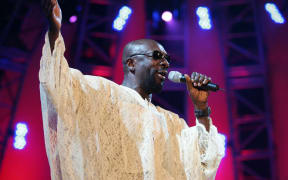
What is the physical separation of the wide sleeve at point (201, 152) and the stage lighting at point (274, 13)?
178 inches

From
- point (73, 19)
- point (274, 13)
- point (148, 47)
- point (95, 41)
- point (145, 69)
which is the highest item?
point (73, 19)

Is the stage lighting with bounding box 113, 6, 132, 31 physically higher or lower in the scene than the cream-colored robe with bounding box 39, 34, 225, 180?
higher

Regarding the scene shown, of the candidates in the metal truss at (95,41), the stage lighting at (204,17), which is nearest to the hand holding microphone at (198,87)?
the metal truss at (95,41)

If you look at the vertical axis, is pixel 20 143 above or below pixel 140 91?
above

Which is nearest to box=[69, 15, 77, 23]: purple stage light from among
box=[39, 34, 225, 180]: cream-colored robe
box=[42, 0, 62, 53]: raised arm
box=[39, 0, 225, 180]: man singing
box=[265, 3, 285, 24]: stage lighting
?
box=[265, 3, 285, 24]: stage lighting

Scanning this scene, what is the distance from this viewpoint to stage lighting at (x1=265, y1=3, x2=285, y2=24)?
6.10 m

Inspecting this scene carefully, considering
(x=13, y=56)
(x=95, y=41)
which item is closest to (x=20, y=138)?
(x=13, y=56)

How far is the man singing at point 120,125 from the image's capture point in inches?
64.0

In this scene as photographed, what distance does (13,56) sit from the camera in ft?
18.6

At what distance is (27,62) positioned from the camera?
5.74 meters

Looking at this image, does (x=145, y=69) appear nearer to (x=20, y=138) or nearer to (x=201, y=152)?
(x=201, y=152)

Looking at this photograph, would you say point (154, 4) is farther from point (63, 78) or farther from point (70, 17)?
point (63, 78)

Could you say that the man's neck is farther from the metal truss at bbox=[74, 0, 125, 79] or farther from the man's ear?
the metal truss at bbox=[74, 0, 125, 79]

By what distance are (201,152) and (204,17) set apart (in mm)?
4570
